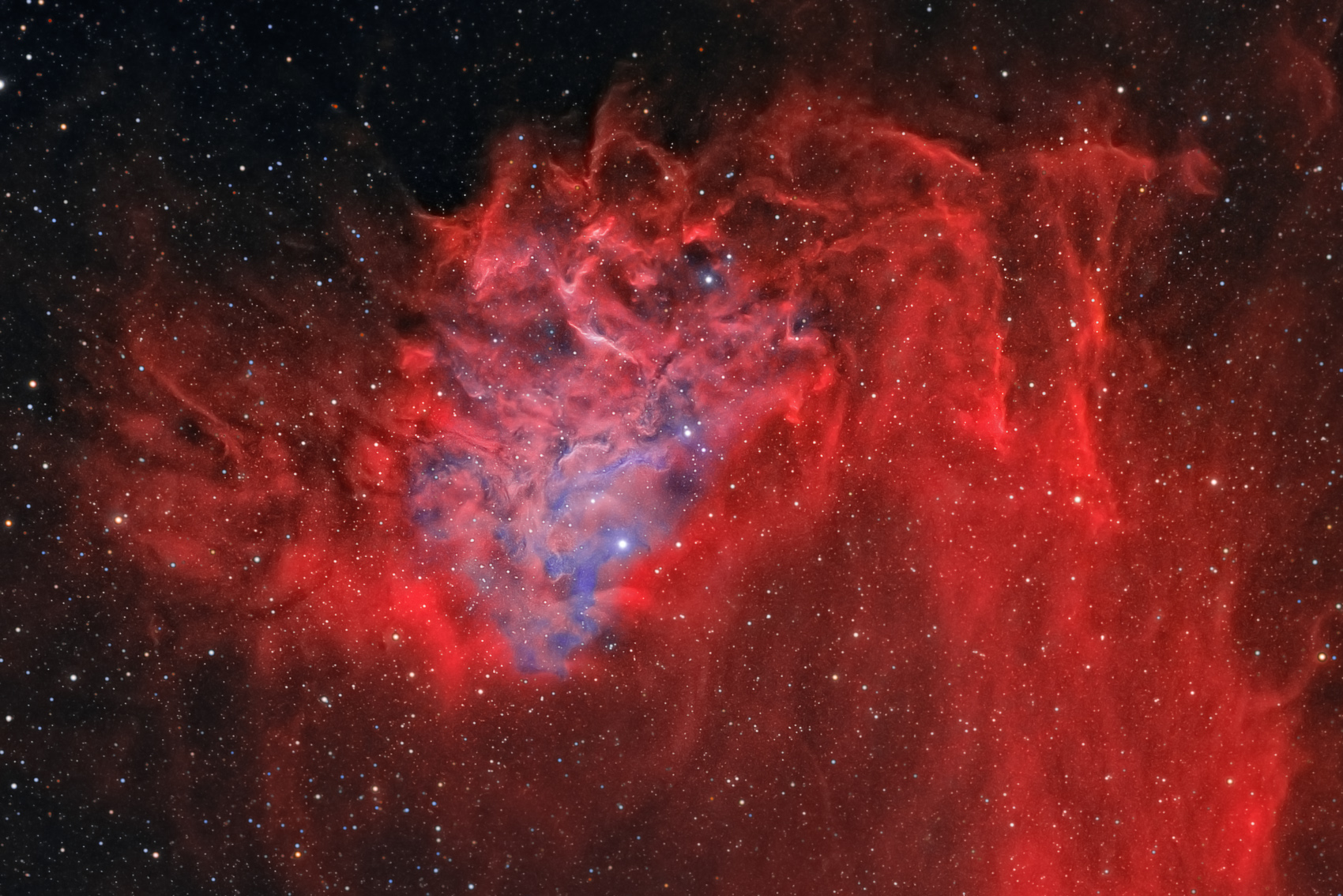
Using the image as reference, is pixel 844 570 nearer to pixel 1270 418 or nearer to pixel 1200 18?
pixel 1270 418

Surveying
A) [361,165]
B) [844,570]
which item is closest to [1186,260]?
[844,570]

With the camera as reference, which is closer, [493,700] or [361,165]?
[361,165]

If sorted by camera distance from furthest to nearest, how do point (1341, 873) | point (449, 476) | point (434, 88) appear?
point (1341, 873) < point (449, 476) < point (434, 88)
